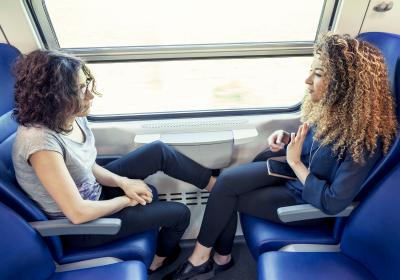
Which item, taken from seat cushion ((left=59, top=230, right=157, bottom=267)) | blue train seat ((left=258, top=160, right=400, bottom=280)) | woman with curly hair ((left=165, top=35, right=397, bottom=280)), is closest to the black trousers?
woman with curly hair ((left=165, top=35, right=397, bottom=280))

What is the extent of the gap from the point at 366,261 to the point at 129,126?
1408 millimetres

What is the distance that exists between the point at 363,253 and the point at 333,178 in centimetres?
33

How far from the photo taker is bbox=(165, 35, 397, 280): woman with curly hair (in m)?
1.06

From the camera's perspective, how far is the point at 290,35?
1.67m

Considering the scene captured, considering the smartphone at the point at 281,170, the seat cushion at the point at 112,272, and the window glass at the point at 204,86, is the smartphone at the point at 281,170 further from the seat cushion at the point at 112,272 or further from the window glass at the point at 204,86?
the seat cushion at the point at 112,272

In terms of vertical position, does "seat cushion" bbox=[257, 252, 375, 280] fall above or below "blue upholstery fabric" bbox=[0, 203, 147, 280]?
below

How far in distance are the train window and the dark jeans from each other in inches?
15.2

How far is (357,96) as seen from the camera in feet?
3.51

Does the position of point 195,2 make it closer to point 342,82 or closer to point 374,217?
point 342,82

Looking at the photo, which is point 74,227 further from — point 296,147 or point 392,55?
point 392,55

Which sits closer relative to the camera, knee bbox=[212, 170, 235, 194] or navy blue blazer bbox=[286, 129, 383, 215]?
navy blue blazer bbox=[286, 129, 383, 215]

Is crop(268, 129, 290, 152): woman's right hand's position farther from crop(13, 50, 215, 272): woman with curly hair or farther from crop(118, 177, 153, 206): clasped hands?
crop(118, 177, 153, 206): clasped hands

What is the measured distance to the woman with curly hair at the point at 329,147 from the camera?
1062 millimetres

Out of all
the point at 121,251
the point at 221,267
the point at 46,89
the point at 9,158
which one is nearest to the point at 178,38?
the point at 46,89
